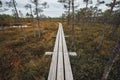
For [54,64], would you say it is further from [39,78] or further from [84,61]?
[84,61]

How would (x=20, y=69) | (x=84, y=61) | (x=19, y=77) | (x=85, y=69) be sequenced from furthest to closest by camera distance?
(x=84, y=61) → (x=20, y=69) → (x=85, y=69) → (x=19, y=77)

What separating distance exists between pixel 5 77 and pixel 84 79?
22.5 feet

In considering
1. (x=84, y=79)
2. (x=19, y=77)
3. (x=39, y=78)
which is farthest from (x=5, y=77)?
(x=84, y=79)

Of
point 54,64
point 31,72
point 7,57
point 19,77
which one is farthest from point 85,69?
point 7,57

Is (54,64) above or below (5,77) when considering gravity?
above

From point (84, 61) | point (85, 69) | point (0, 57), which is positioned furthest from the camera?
point (0, 57)

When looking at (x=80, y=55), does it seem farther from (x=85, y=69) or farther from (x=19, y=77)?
(x=19, y=77)

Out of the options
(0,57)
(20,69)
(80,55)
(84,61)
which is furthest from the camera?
(0,57)

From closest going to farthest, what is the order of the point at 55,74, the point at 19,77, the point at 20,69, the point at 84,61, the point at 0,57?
the point at 55,74
the point at 19,77
the point at 20,69
the point at 84,61
the point at 0,57

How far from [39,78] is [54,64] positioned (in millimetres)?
2088

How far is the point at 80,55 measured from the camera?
1363 cm

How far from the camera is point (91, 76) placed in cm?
951

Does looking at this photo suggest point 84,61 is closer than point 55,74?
No

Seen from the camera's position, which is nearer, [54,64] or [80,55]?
[54,64]
